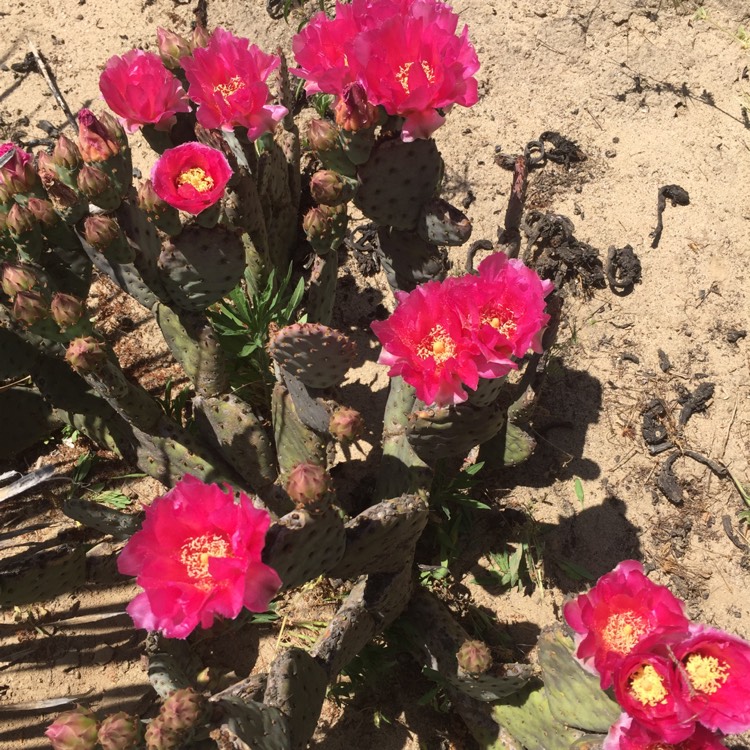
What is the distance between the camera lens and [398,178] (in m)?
1.89

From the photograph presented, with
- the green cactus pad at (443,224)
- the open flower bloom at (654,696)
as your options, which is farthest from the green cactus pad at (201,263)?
the open flower bloom at (654,696)

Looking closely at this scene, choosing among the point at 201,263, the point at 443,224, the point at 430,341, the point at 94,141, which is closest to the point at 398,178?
the point at 443,224

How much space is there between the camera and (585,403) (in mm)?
2996

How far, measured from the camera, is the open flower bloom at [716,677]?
4.52 feet

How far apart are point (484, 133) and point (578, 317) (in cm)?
116

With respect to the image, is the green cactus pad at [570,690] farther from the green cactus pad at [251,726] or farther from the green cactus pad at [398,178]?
the green cactus pad at [398,178]

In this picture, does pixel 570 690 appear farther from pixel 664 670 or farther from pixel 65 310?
pixel 65 310

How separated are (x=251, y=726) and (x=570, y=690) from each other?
0.80m

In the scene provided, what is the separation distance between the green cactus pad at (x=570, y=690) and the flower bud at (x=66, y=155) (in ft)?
6.00

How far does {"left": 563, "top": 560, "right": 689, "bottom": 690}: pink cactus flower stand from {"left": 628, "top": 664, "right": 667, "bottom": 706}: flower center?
0.04 metres

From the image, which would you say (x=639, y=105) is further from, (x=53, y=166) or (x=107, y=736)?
(x=107, y=736)

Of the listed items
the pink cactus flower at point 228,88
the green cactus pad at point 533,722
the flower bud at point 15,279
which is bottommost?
the green cactus pad at point 533,722

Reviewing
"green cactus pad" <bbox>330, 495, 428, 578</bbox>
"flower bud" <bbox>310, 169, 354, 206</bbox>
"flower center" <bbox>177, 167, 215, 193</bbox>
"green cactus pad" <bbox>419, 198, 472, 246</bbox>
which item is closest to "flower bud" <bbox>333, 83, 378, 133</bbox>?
"flower bud" <bbox>310, 169, 354, 206</bbox>

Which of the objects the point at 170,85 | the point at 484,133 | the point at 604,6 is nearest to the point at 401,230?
the point at 170,85
